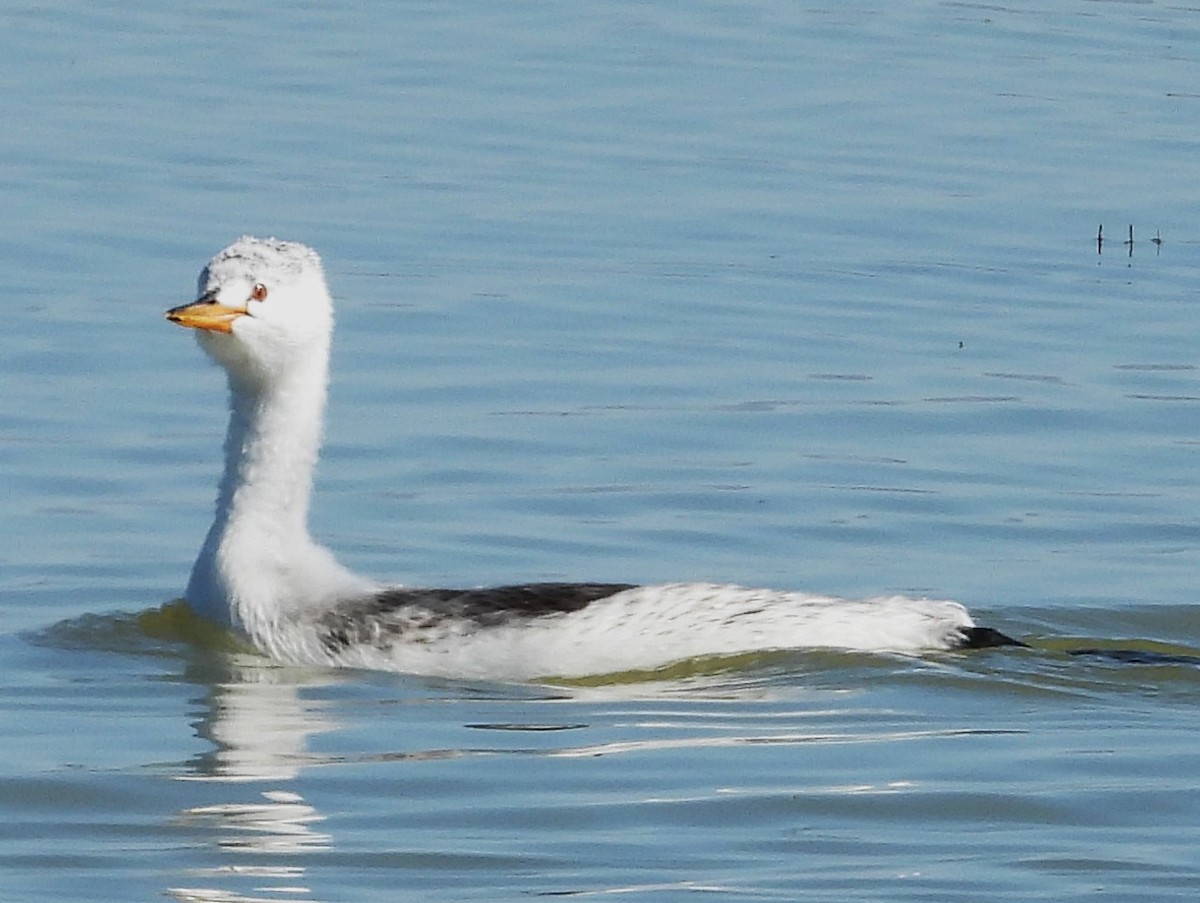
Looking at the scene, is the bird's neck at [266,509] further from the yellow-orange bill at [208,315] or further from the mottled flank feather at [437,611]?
the yellow-orange bill at [208,315]


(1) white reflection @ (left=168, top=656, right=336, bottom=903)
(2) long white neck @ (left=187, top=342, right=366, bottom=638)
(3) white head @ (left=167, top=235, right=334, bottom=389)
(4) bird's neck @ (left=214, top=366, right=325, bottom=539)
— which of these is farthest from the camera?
(4) bird's neck @ (left=214, top=366, right=325, bottom=539)

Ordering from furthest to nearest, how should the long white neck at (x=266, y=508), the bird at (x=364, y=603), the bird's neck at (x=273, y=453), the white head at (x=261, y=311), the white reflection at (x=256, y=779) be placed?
1. the bird's neck at (x=273, y=453)
2. the long white neck at (x=266, y=508)
3. the white head at (x=261, y=311)
4. the bird at (x=364, y=603)
5. the white reflection at (x=256, y=779)

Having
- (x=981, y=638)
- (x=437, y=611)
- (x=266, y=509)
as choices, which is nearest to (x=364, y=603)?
(x=437, y=611)

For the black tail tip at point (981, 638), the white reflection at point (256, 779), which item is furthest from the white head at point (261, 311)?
the black tail tip at point (981, 638)

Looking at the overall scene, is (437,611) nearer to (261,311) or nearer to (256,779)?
(261,311)

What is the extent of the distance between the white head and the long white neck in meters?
0.05

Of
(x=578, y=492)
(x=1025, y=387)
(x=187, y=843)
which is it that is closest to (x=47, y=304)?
(x=578, y=492)

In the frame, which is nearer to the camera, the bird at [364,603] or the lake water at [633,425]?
the lake water at [633,425]

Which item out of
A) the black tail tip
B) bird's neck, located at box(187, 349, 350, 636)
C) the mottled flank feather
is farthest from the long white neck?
the black tail tip

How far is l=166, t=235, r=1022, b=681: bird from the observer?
490 inches

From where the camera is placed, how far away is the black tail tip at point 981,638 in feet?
42.0

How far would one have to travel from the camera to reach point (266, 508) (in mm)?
13352

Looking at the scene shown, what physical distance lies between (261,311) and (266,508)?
916 millimetres

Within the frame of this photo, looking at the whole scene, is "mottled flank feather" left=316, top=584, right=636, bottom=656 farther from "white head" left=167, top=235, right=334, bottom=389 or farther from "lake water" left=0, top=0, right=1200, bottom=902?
"white head" left=167, top=235, right=334, bottom=389
